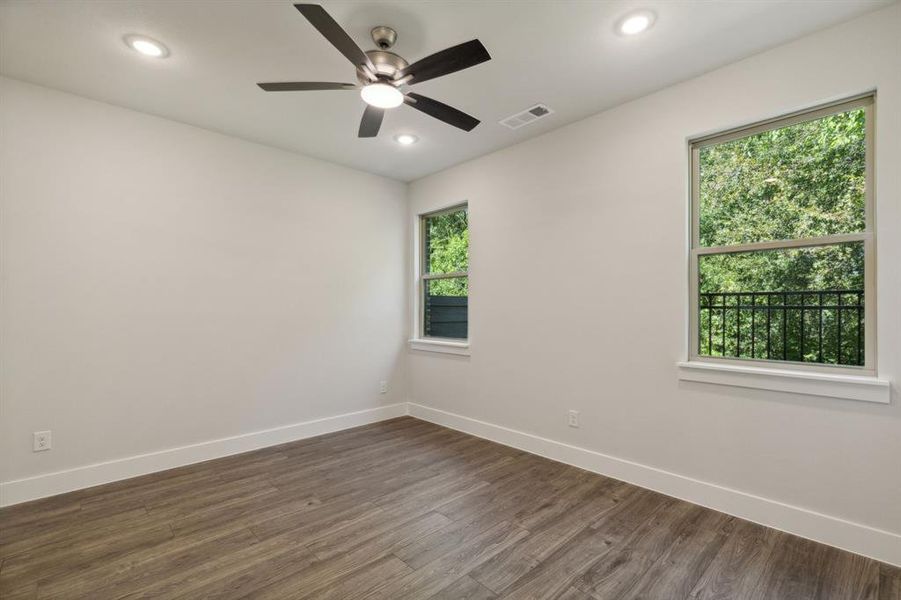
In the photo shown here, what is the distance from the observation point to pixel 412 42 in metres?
2.29

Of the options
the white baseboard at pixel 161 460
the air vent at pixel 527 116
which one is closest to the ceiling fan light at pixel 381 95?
the air vent at pixel 527 116

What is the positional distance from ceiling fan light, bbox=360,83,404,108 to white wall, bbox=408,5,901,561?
1.66 meters

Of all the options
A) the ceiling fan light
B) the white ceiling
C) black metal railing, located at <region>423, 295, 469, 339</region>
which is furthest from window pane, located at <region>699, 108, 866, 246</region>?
black metal railing, located at <region>423, 295, 469, 339</region>

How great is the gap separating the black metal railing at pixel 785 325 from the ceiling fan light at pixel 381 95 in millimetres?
2318

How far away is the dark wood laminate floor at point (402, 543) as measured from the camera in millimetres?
1846

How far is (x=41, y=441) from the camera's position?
2711 millimetres

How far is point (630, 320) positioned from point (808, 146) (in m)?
1.42

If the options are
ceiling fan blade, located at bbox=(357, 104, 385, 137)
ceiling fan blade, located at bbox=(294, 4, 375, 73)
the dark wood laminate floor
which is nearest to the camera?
ceiling fan blade, located at bbox=(294, 4, 375, 73)

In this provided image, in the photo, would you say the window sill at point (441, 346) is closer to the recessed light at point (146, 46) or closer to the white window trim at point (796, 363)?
the white window trim at point (796, 363)

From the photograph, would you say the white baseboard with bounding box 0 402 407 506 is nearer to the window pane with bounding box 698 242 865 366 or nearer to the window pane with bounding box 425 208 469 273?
the window pane with bounding box 425 208 469 273

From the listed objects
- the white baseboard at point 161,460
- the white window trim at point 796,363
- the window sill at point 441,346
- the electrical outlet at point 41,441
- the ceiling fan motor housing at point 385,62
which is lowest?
the white baseboard at point 161,460

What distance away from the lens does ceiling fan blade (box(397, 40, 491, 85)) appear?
1.85 m

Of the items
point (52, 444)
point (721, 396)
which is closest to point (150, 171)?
point (52, 444)

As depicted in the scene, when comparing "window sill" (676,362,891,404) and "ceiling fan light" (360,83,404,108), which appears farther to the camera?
"ceiling fan light" (360,83,404,108)
